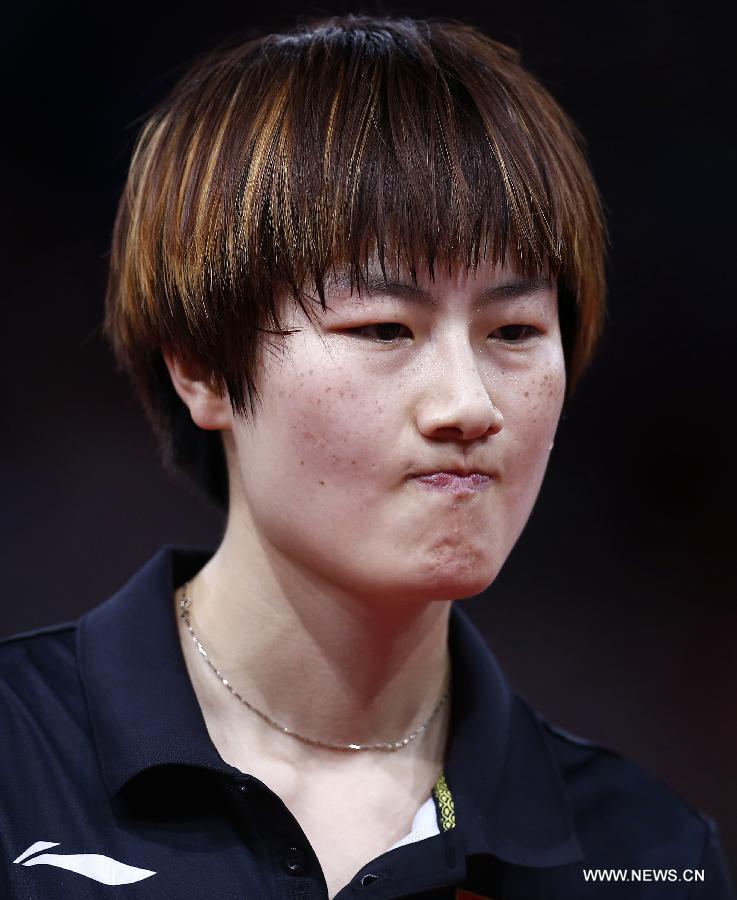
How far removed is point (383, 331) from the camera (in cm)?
150

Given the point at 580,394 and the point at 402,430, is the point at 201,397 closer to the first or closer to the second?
the point at 402,430

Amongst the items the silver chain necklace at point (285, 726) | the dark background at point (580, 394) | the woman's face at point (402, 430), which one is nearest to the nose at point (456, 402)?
the woman's face at point (402, 430)

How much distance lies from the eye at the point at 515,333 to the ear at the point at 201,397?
1.14ft

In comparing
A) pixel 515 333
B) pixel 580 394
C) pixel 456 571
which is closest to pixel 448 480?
pixel 456 571

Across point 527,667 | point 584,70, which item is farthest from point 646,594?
point 584,70

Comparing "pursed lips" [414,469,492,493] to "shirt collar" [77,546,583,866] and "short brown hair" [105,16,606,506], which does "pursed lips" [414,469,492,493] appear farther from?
"shirt collar" [77,546,583,866]

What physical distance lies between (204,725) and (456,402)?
0.50 m

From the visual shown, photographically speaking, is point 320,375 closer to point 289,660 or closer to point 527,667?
point 289,660

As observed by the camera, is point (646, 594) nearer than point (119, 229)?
No

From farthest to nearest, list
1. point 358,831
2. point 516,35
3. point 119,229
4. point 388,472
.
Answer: point 516,35, point 119,229, point 358,831, point 388,472

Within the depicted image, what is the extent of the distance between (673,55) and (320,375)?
4.97 ft

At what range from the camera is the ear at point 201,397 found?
5.42ft

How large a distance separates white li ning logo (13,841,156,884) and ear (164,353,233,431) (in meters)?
0.54

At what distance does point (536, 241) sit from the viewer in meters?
1.54
